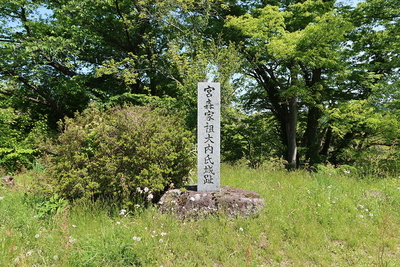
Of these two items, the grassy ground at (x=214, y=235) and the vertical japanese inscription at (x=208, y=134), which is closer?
the grassy ground at (x=214, y=235)

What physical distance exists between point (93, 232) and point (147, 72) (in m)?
9.87

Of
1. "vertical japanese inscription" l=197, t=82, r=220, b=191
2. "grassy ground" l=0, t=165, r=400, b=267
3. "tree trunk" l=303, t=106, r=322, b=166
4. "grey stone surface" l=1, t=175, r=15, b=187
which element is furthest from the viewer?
"tree trunk" l=303, t=106, r=322, b=166

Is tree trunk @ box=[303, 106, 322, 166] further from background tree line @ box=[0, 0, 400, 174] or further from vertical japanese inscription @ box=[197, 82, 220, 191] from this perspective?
vertical japanese inscription @ box=[197, 82, 220, 191]

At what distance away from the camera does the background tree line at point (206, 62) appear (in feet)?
29.6

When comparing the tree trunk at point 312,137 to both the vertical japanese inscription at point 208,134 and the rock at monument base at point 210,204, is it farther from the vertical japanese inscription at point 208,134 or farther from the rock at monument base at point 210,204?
the rock at monument base at point 210,204

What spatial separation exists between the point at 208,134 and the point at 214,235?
81.6 inches

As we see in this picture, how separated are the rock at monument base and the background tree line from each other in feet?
15.3

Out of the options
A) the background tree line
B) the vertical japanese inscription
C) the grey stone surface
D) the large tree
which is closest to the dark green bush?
the vertical japanese inscription

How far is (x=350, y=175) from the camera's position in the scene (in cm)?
662

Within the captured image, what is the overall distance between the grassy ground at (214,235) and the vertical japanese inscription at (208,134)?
1056mm

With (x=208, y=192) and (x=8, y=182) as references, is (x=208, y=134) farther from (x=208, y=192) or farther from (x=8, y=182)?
(x=8, y=182)

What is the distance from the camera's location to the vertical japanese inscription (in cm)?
475

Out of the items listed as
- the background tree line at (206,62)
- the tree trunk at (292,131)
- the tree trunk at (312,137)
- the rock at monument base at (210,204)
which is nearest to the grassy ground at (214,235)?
the rock at monument base at (210,204)

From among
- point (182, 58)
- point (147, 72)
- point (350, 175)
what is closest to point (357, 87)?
point (350, 175)
